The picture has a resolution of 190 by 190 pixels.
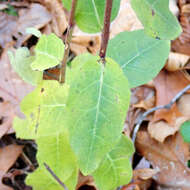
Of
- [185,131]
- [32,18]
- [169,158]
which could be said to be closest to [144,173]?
[169,158]

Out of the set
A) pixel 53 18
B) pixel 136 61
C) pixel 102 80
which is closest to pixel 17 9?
pixel 53 18

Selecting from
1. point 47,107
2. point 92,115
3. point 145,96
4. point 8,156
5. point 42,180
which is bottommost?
point 8,156

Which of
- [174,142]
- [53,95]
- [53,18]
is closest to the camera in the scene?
[53,95]

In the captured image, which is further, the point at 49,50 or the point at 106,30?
the point at 49,50

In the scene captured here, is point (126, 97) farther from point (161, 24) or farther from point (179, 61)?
point (179, 61)

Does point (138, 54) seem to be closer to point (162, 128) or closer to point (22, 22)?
point (162, 128)

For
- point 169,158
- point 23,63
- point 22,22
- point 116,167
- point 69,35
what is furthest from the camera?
point 22,22

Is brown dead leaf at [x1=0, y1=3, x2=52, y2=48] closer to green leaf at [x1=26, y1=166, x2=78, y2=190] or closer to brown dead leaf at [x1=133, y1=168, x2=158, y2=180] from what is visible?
green leaf at [x1=26, y1=166, x2=78, y2=190]
